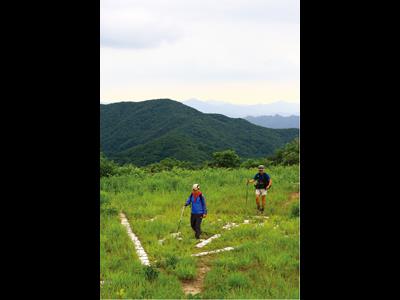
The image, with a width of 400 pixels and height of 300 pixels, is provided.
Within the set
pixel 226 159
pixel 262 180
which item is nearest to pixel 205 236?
pixel 262 180

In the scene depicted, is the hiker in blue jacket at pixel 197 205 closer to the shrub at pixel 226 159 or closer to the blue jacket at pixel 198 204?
the blue jacket at pixel 198 204

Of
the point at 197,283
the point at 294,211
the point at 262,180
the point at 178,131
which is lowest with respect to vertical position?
the point at 197,283

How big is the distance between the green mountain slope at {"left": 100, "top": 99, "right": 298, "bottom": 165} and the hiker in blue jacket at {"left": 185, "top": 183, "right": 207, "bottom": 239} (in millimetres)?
29378

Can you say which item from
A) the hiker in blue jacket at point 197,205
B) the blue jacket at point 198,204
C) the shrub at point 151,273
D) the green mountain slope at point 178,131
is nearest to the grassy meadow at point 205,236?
the shrub at point 151,273

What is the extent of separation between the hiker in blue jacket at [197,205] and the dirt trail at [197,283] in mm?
1541

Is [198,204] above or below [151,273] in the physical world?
above

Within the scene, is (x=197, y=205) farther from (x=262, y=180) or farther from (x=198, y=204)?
(x=262, y=180)

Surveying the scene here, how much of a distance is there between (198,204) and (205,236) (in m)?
0.93

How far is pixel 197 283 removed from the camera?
6379 millimetres

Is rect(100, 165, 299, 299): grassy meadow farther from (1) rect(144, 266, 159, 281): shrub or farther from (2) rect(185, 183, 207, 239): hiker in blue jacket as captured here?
(2) rect(185, 183, 207, 239): hiker in blue jacket

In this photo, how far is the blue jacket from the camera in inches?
336
